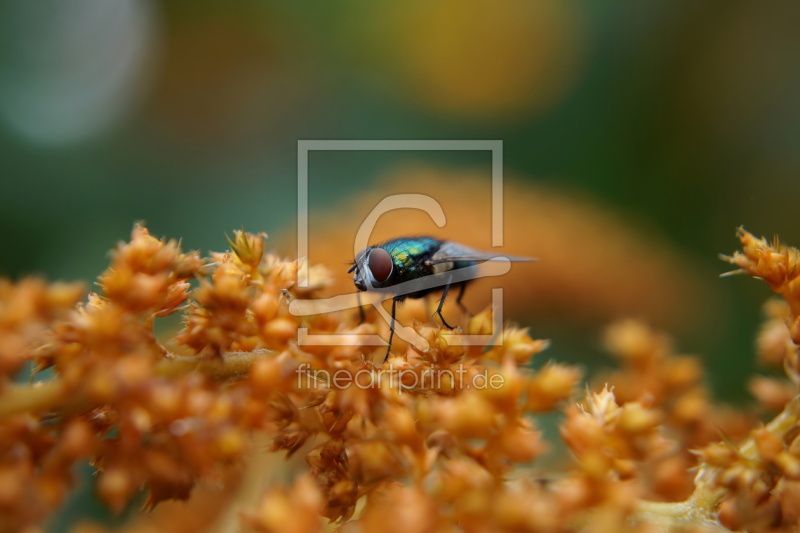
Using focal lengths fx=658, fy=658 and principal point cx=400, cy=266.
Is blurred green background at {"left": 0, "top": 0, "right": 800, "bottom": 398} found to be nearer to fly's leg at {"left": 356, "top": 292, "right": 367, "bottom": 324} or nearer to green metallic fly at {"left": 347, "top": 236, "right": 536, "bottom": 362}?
green metallic fly at {"left": 347, "top": 236, "right": 536, "bottom": 362}

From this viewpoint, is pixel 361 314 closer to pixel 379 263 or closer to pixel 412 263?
pixel 379 263

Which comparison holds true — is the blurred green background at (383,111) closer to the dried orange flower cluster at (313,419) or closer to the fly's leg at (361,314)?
the fly's leg at (361,314)

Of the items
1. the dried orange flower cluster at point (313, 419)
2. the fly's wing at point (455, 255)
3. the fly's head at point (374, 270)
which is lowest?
the dried orange flower cluster at point (313, 419)

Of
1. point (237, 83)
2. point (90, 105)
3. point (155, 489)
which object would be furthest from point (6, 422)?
point (237, 83)

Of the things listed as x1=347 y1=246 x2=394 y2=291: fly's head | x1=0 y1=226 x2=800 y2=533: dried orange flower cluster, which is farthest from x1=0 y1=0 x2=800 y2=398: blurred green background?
x1=0 y1=226 x2=800 y2=533: dried orange flower cluster

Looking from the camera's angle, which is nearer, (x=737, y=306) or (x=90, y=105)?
(x=737, y=306)

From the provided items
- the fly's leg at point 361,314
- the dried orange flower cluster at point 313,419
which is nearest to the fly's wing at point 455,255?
the fly's leg at point 361,314

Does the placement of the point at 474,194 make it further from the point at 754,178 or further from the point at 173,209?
the point at 173,209
